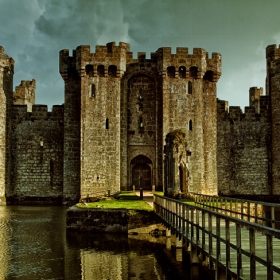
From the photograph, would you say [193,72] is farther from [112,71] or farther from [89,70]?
[89,70]

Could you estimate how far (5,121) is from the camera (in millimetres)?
34688

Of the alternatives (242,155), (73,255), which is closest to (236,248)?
(73,255)

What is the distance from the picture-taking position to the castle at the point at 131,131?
3303 cm

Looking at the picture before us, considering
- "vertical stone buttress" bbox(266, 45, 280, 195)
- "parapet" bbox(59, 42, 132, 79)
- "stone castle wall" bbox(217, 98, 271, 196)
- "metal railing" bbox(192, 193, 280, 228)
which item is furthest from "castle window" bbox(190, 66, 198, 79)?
"metal railing" bbox(192, 193, 280, 228)

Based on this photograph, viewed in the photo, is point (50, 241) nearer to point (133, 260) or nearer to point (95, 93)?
point (133, 260)

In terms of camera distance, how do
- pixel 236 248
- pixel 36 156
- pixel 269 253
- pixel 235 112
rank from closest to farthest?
1. pixel 269 253
2. pixel 236 248
3. pixel 36 156
4. pixel 235 112

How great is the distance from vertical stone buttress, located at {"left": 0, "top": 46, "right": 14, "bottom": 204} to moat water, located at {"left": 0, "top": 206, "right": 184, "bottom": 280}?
13.1 metres

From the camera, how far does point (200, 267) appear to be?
13.2m

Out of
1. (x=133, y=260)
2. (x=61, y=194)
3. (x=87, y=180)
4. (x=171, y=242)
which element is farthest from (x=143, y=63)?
(x=133, y=260)

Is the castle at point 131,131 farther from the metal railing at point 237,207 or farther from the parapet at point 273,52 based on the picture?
the metal railing at point 237,207

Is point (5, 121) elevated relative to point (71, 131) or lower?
elevated

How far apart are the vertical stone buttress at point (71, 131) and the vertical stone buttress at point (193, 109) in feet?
21.1

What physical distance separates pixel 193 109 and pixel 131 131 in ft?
15.7

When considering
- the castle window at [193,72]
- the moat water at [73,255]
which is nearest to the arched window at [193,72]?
the castle window at [193,72]
